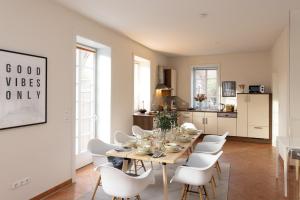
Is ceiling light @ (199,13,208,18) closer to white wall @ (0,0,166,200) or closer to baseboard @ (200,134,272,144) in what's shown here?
white wall @ (0,0,166,200)

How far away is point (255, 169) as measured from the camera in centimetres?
470

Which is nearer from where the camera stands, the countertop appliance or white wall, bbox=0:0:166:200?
white wall, bbox=0:0:166:200

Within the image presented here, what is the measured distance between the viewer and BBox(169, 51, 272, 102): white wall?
7520 mm

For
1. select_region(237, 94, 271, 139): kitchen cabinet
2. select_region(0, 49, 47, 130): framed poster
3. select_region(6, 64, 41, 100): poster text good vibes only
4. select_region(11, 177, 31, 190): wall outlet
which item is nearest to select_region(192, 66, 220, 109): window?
select_region(237, 94, 271, 139): kitchen cabinet

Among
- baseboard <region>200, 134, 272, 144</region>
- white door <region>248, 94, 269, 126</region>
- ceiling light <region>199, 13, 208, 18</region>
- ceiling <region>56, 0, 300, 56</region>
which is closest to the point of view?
ceiling <region>56, 0, 300, 56</region>

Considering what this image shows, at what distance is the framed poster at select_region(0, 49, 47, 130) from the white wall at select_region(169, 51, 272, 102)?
5.84 meters

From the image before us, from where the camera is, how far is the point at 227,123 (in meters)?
7.49

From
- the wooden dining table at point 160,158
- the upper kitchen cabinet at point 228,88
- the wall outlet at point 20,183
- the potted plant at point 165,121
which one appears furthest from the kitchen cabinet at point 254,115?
the wall outlet at point 20,183

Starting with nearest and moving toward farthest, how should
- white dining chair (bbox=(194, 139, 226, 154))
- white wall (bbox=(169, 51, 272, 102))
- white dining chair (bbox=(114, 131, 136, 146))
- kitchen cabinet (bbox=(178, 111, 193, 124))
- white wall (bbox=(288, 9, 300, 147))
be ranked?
white dining chair (bbox=(194, 139, 226, 154))
white dining chair (bbox=(114, 131, 136, 146))
white wall (bbox=(288, 9, 300, 147))
white wall (bbox=(169, 51, 272, 102))
kitchen cabinet (bbox=(178, 111, 193, 124))

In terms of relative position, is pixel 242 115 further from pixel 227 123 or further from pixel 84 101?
pixel 84 101

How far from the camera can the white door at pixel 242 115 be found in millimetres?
7203

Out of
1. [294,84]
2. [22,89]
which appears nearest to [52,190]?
[22,89]

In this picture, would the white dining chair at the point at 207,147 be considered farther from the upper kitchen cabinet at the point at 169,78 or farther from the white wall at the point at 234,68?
the white wall at the point at 234,68

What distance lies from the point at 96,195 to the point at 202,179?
156cm
